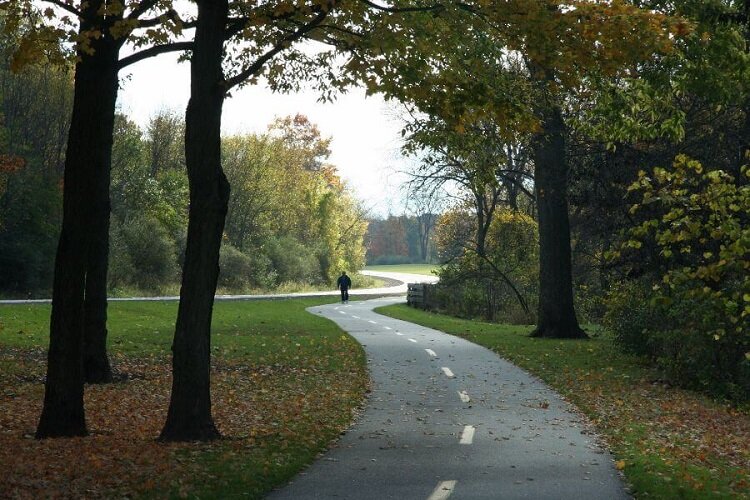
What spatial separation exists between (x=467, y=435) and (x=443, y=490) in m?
3.51

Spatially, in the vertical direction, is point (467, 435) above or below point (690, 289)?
below

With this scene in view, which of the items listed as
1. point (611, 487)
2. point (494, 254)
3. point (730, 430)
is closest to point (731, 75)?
point (730, 430)

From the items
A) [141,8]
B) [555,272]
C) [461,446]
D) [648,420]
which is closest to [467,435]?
[461,446]

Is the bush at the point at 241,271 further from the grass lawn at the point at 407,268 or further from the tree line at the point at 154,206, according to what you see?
the grass lawn at the point at 407,268

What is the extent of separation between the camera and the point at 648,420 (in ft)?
48.0

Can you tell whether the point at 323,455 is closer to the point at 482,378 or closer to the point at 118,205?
the point at 482,378

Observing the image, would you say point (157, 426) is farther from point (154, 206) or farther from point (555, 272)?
point (154, 206)

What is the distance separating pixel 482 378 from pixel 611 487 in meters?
9.93

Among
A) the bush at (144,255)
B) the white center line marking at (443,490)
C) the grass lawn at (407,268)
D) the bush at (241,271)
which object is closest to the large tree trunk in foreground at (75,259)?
the white center line marking at (443,490)

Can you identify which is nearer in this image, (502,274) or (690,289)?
(690,289)

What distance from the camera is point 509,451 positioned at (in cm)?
1170

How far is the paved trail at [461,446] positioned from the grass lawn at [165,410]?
0.48 metres

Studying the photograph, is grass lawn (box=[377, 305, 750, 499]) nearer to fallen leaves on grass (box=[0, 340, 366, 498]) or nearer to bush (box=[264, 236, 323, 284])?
fallen leaves on grass (box=[0, 340, 366, 498])

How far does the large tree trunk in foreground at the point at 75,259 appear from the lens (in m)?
12.3
